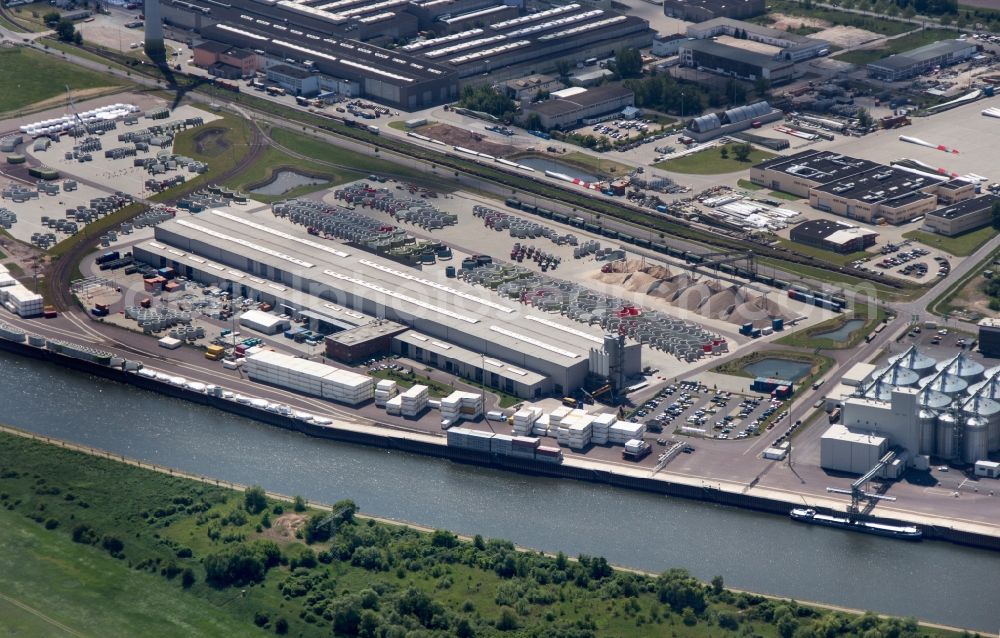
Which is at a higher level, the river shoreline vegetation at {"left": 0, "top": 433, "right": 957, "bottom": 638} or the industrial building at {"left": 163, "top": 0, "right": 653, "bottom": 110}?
the industrial building at {"left": 163, "top": 0, "right": 653, "bottom": 110}

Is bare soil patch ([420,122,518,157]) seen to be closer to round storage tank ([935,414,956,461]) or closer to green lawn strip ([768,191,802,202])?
green lawn strip ([768,191,802,202])

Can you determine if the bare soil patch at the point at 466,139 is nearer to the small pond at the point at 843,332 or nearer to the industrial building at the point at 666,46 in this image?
the industrial building at the point at 666,46

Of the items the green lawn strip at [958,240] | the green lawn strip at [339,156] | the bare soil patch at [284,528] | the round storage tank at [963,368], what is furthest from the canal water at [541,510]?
the green lawn strip at [958,240]

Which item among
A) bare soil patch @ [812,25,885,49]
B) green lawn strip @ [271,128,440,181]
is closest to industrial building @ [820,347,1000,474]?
green lawn strip @ [271,128,440,181]

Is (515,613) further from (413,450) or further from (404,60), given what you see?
(404,60)

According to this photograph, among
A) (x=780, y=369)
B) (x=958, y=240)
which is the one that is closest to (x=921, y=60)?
(x=958, y=240)

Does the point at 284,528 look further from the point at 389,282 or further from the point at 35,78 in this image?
the point at 35,78

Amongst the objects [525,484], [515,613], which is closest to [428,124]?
[525,484]
